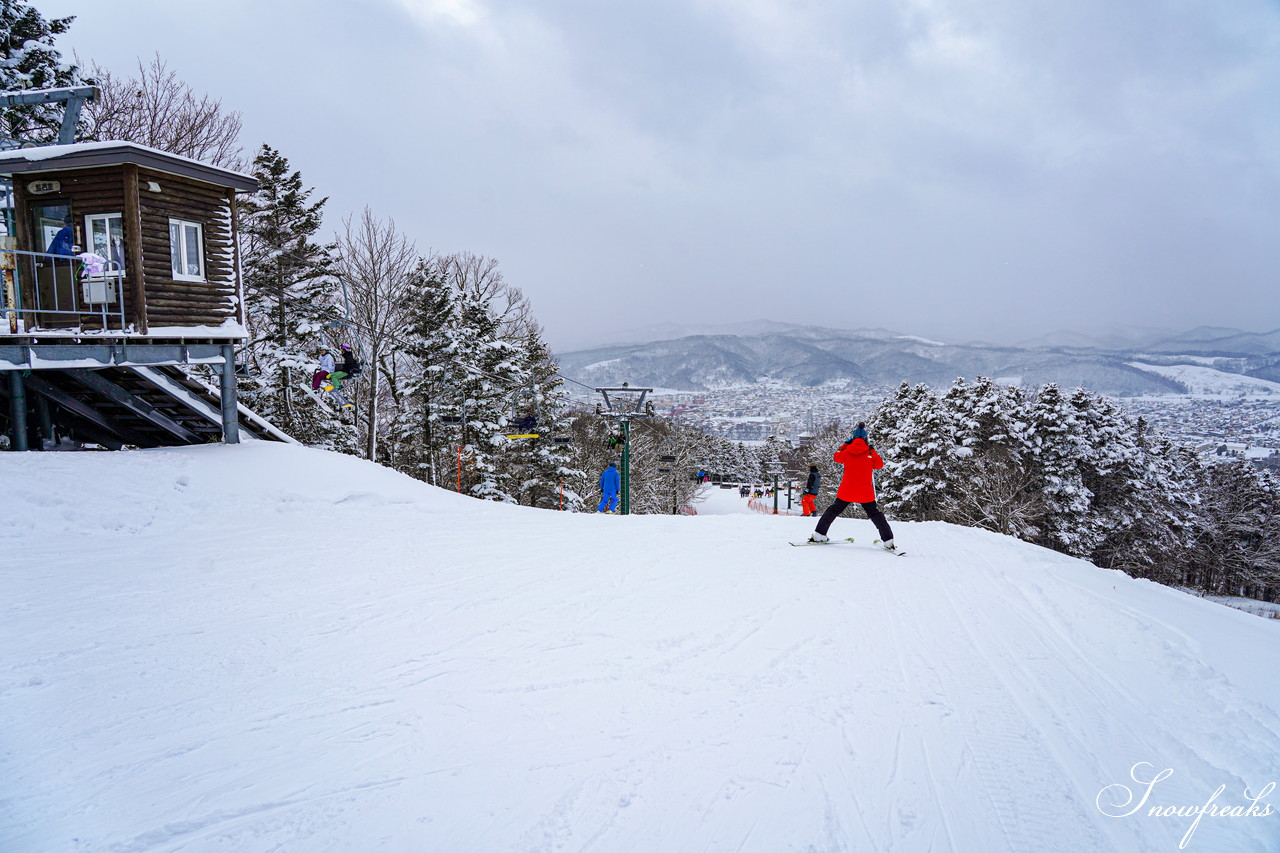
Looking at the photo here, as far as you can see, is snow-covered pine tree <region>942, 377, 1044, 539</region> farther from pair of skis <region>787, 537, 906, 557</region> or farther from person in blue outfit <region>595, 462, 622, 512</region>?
pair of skis <region>787, 537, 906, 557</region>

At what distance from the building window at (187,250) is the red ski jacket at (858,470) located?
42.9 feet

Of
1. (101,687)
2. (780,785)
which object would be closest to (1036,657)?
(780,785)

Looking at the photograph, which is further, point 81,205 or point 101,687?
point 81,205

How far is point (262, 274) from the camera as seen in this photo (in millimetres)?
20562

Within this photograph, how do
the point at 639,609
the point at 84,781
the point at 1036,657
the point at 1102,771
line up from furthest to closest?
1. the point at 639,609
2. the point at 1036,657
3. the point at 1102,771
4. the point at 84,781

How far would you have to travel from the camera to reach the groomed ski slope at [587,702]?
2832 mm

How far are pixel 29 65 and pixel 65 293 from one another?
11.1 m

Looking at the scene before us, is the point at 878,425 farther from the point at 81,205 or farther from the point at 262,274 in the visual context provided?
the point at 81,205

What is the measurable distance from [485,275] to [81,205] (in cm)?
2342

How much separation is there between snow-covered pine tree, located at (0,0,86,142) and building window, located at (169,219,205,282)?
9228 mm

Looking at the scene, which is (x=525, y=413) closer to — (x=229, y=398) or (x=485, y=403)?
(x=485, y=403)

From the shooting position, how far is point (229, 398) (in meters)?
12.0

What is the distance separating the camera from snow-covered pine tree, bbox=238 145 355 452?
2019 cm

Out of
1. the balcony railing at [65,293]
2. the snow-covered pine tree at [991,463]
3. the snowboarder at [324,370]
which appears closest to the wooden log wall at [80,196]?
the balcony railing at [65,293]
